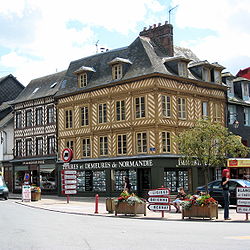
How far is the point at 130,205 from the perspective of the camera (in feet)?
60.5

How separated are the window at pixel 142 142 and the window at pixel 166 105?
198cm

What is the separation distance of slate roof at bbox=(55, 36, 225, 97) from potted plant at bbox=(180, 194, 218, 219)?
14815 mm

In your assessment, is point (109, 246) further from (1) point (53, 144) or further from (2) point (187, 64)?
(1) point (53, 144)

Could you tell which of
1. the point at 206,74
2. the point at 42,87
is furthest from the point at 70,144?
the point at 206,74

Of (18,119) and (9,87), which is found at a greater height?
(9,87)

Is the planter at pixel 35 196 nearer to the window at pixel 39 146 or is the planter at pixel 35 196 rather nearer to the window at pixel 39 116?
the window at pixel 39 146

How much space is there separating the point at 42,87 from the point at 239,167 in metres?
18.8

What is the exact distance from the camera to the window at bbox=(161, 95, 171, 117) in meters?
30.8

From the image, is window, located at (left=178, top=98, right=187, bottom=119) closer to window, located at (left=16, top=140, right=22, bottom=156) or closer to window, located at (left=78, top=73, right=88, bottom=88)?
window, located at (left=78, top=73, right=88, bottom=88)

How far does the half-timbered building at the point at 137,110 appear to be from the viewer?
30431 millimetres

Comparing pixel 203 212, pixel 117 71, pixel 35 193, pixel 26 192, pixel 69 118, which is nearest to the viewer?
pixel 203 212

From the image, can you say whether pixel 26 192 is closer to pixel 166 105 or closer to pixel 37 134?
pixel 166 105

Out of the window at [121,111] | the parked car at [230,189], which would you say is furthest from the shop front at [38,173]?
the parked car at [230,189]

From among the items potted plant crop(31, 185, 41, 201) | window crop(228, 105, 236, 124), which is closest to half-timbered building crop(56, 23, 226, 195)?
window crop(228, 105, 236, 124)
